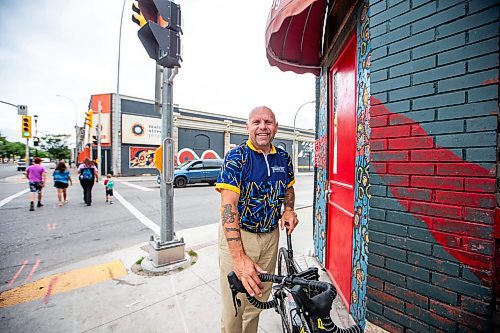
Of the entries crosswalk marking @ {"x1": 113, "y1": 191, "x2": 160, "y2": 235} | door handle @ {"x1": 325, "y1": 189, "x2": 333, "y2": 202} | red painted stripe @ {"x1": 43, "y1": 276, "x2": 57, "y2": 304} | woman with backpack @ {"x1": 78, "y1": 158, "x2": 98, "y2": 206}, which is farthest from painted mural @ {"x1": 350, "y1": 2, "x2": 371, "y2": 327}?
woman with backpack @ {"x1": 78, "y1": 158, "x2": 98, "y2": 206}

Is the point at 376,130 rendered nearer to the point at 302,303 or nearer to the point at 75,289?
the point at 302,303

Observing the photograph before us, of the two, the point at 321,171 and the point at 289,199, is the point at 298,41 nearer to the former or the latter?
the point at 321,171

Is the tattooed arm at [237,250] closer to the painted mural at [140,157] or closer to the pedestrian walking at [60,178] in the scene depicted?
the pedestrian walking at [60,178]

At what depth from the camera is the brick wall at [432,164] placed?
1.42m

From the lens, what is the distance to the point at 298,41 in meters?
3.46

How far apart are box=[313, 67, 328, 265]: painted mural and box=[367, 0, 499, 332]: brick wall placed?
169cm

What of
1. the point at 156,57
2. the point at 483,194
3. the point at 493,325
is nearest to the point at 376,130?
the point at 483,194

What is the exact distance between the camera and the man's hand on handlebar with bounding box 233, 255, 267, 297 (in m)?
1.48

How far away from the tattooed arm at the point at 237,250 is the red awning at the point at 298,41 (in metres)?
1.88

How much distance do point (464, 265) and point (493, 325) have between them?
345 mm

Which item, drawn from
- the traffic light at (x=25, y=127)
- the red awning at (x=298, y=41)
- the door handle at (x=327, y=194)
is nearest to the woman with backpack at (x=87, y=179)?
the red awning at (x=298, y=41)

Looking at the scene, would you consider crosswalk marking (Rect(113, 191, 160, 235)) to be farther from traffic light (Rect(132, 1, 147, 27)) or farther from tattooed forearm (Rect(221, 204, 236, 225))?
tattooed forearm (Rect(221, 204, 236, 225))

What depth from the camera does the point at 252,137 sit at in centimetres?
207

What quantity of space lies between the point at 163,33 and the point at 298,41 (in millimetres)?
1839
